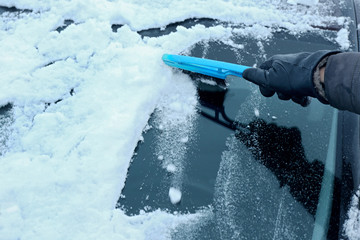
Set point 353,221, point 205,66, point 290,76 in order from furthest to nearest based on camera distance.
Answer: point 205,66, point 290,76, point 353,221

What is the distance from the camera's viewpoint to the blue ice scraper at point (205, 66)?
1.37 metres

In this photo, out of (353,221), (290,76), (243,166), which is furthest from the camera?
(290,76)

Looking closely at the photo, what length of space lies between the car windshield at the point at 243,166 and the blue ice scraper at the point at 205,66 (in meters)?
0.07

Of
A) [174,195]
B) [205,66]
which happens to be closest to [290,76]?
[205,66]

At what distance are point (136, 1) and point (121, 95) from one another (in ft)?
2.77

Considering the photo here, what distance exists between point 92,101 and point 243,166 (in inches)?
28.6

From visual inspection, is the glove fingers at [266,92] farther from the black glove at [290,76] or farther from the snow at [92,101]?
the snow at [92,101]

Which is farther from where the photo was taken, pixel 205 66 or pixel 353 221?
pixel 205 66

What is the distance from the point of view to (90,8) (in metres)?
1.80

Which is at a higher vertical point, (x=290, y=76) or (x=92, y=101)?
(x=290, y=76)

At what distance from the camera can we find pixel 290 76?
123cm

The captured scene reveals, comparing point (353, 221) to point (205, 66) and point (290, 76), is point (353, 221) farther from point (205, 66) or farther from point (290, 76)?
point (205, 66)

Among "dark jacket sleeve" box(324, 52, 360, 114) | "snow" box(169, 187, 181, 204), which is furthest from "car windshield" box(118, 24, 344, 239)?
"dark jacket sleeve" box(324, 52, 360, 114)

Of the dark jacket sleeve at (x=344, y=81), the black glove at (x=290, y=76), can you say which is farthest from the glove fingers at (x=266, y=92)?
the dark jacket sleeve at (x=344, y=81)
